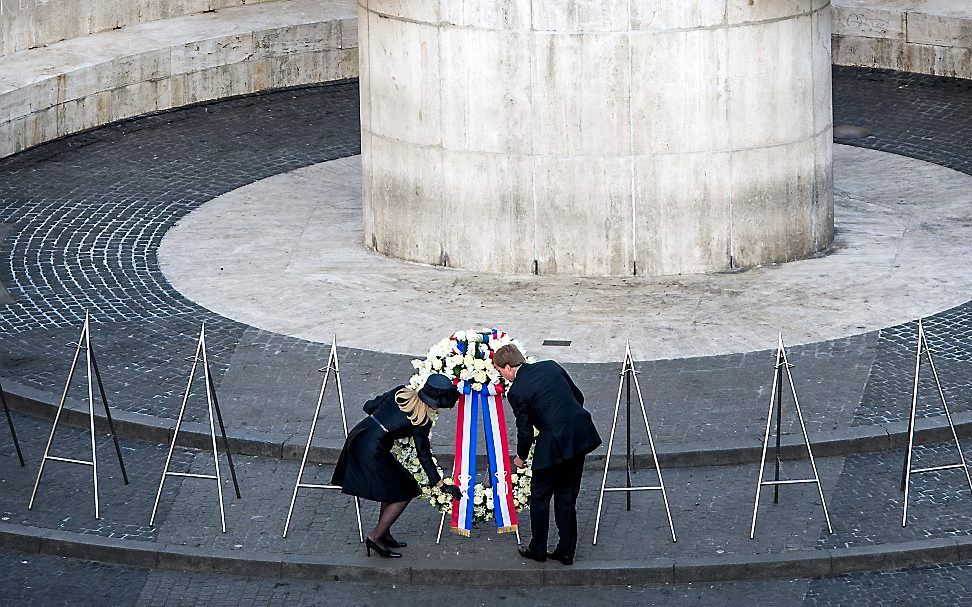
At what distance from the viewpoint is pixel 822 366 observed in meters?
15.1

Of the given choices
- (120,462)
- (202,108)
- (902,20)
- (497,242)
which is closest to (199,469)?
(120,462)

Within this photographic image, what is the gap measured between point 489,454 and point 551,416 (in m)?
0.81

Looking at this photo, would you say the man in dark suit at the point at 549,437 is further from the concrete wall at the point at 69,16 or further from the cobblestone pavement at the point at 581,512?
the concrete wall at the point at 69,16

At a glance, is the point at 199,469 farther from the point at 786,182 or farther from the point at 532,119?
the point at 786,182

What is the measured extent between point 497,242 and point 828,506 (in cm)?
576

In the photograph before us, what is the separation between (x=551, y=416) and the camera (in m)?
11.7

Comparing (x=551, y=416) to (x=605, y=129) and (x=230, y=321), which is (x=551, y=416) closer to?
(x=230, y=321)

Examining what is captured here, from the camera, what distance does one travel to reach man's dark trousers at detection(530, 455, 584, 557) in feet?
38.8

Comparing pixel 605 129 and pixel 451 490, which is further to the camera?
pixel 605 129

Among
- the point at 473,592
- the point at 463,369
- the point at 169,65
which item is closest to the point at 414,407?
the point at 463,369

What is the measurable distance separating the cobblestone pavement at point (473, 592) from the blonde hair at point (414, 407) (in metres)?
1.11

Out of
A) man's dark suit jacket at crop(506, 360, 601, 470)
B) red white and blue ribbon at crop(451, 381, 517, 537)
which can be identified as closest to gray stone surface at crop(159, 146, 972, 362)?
red white and blue ribbon at crop(451, 381, 517, 537)

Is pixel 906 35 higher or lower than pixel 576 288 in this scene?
higher

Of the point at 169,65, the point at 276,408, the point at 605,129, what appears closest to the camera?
the point at 276,408
